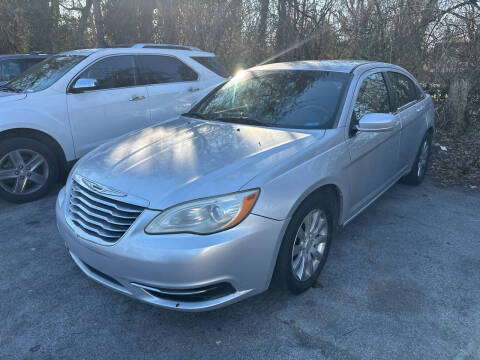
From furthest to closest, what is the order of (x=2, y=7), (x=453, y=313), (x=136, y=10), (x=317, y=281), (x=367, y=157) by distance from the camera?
(x=136, y=10) → (x=2, y=7) → (x=367, y=157) → (x=317, y=281) → (x=453, y=313)

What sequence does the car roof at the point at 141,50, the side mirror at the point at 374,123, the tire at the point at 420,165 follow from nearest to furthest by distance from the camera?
the side mirror at the point at 374,123 < the tire at the point at 420,165 < the car roof at the point at 141,50

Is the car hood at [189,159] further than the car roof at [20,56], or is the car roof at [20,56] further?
the car roof at [20,56]

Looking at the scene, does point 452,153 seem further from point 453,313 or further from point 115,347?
point 115,347

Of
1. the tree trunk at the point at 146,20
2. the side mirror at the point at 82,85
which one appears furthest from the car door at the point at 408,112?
the tree trunk at the point at 146,20

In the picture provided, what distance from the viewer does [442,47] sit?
7.73 m

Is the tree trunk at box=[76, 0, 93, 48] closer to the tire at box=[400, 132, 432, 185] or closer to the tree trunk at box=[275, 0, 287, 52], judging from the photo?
the tree trunk at box=[275, 0, 287, 52]

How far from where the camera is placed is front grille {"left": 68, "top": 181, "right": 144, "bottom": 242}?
2.29 m

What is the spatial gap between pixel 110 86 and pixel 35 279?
9.13 ft

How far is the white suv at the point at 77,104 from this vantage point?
4.32 meters

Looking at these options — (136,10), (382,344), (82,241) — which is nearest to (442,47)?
(382,344)

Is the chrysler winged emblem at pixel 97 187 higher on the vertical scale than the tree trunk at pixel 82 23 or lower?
lower

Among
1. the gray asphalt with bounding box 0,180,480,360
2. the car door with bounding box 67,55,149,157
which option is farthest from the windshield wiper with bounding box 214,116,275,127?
the car door with bounding box 67,55,149,157

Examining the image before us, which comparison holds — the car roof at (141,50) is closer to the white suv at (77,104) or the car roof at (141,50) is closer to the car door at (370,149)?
the white suv at (77,104)

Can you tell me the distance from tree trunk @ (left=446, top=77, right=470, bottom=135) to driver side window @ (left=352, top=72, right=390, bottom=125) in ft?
13.1
